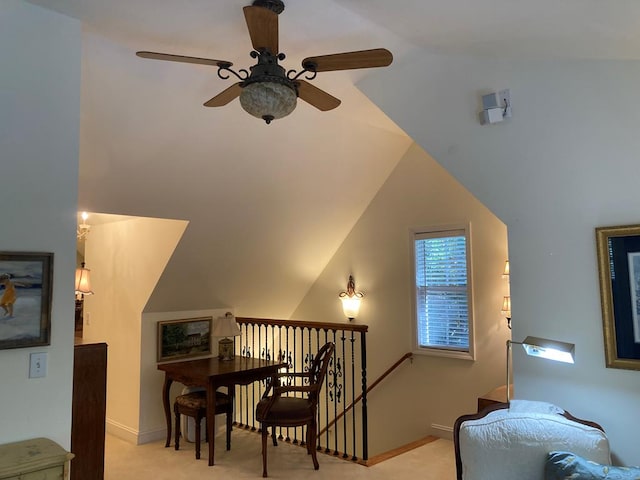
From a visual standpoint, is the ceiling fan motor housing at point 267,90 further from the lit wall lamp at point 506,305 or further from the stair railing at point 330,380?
the stair railing at point 330,380

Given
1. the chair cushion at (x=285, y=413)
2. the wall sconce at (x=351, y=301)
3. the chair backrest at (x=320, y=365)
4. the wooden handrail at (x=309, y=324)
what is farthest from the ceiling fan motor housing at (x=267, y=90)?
the wall sconce at (x=351, y=301)

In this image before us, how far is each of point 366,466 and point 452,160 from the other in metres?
2.58

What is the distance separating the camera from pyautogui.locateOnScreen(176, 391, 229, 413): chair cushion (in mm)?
4395

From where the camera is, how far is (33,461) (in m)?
2.01

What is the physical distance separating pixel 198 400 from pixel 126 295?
4.74 ft

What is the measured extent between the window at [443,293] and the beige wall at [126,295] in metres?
2.58

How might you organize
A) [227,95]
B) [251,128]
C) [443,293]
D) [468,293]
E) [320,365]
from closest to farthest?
[227,95]
[251,128]
[320,365]
[468,293]
[443,293]

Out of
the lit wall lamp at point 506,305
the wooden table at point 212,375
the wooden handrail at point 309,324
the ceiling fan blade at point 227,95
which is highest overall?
the ceiling fan blade at point 227,95

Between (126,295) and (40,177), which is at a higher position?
(40,177)

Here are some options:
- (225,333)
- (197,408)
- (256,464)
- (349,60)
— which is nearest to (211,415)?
(197,408)

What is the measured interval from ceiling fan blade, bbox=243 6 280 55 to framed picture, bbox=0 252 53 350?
4.73 ft

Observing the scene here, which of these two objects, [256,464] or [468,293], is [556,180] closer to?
[468,293]

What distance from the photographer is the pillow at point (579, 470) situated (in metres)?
1.98

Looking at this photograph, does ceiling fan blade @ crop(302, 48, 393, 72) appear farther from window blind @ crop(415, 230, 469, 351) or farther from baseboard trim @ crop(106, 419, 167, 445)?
baseboard trim @ crop(106, 419, 167, 445)
